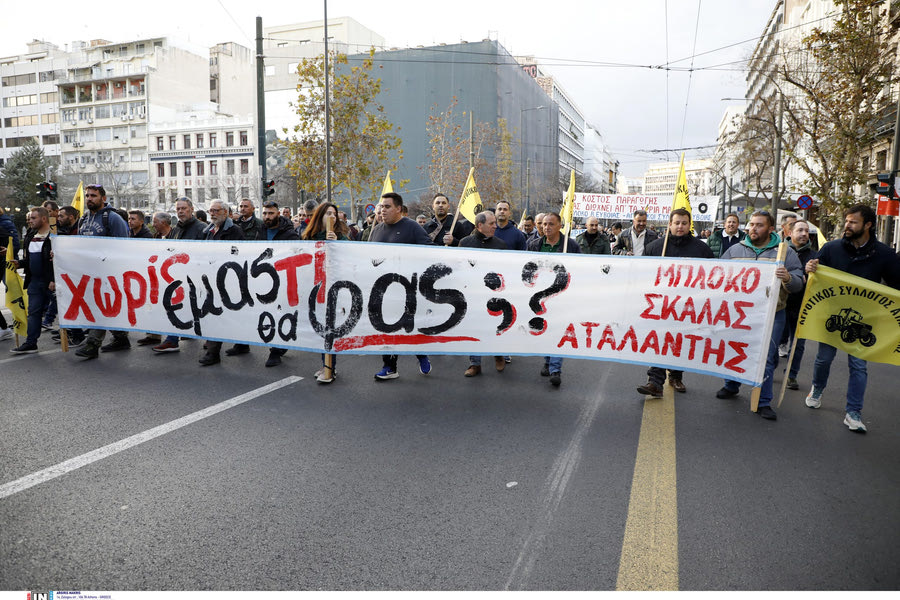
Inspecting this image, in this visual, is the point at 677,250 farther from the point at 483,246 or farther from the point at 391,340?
the point at 391,340

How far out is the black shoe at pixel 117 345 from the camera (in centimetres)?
743

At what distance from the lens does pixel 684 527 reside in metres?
3.12

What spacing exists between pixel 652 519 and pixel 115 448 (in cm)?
348

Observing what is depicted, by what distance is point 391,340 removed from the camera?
5.75m

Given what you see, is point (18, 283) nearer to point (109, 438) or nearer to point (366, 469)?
point (109, 438)

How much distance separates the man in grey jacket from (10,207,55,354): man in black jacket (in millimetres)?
7799

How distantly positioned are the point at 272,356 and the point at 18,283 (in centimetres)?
363

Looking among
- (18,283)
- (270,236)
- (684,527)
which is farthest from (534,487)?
(18,283)

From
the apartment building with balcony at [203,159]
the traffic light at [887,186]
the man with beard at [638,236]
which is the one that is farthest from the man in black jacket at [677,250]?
the apartment building with balcony at [203,159]

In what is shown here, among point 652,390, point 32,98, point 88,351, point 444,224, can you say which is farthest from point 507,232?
point 32,98

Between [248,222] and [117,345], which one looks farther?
[248,222]

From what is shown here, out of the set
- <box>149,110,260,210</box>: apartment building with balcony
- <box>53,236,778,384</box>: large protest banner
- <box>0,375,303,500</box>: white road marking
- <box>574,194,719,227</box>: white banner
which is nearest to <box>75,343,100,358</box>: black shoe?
<box>53,236,778,384</box>: large protest banner

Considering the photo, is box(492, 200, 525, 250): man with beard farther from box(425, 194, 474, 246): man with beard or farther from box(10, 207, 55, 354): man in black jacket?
box(10, 207, 55, 354): man in black jacket

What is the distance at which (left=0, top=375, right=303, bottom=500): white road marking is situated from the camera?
3.50 m
